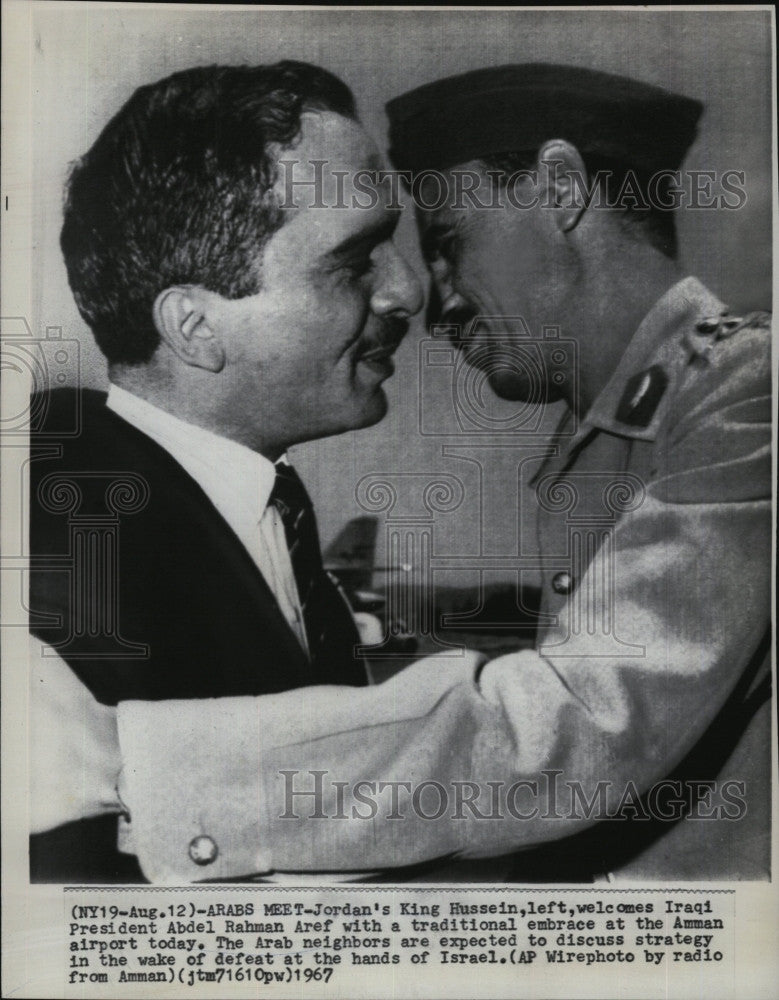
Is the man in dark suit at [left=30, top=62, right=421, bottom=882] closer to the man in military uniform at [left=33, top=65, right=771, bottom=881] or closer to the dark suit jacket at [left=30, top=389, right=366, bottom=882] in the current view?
the dark suit jacket at [left=30, top=389, right=366, bottom=882]

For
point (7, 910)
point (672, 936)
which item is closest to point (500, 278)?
point (672, 936)

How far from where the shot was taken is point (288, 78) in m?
2.96

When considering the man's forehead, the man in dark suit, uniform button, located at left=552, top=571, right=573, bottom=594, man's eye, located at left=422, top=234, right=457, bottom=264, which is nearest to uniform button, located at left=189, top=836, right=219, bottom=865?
the man in dark suit

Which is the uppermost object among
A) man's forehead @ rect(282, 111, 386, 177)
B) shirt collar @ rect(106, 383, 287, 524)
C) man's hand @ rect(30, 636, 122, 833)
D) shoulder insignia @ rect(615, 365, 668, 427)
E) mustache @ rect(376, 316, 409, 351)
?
man's forehead @ rect(282, 111, 386, 177)

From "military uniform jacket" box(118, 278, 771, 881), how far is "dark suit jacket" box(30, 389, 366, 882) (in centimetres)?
9

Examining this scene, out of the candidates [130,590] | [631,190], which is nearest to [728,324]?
[631,190]

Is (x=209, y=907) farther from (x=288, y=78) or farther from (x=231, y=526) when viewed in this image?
→ (x=288, y=78)

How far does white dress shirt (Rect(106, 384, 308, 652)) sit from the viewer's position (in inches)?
116

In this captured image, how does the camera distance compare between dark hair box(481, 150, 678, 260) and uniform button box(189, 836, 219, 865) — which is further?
dark hair box(481, 150, 678, 260)

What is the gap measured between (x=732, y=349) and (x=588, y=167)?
692 mm

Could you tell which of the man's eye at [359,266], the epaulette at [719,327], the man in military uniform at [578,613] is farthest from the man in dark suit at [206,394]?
the epaulette at [719,327]

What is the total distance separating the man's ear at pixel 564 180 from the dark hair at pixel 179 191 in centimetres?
61

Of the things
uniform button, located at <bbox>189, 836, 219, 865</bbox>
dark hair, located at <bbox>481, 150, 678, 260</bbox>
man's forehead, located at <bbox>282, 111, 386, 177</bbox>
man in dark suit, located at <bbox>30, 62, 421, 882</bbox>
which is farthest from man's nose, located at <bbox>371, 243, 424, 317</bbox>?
uniform button, located at <bbox>189, 836, 219, 865</bbox>

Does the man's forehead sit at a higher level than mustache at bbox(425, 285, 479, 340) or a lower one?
higher
